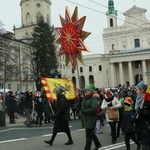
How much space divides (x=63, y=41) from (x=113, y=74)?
222 feet

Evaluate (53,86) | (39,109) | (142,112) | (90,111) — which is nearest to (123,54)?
(39,109)

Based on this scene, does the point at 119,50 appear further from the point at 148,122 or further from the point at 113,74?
the point at 148,122

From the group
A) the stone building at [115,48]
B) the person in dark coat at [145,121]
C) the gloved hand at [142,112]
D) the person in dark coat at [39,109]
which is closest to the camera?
the person in dark coat at [145,121]

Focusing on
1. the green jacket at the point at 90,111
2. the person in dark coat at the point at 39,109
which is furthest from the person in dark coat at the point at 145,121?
the person in dark coat at the point at 39,109

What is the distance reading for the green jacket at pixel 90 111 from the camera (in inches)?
321

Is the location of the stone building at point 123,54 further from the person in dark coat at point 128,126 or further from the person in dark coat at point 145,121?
the person in dark coat at point 145,121

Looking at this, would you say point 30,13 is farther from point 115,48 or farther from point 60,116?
point 60,116

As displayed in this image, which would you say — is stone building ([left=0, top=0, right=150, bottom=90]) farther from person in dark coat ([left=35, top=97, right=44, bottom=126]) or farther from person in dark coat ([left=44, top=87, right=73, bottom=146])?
person in dark coat ([left=44, top=87, right=73, bottom=146])

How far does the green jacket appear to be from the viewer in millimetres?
8156

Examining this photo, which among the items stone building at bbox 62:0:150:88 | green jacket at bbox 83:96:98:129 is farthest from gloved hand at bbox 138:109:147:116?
stone building at bbox 62:0:150:88

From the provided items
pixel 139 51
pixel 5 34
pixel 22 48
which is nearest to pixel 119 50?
pixel 139 51

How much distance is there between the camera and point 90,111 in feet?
26.7

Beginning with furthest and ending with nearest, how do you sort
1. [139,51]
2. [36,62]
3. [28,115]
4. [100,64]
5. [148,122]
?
[100,64] < [139,51] < [36,62] < [28,115] < [148,122]

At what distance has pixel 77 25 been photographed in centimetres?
1722
